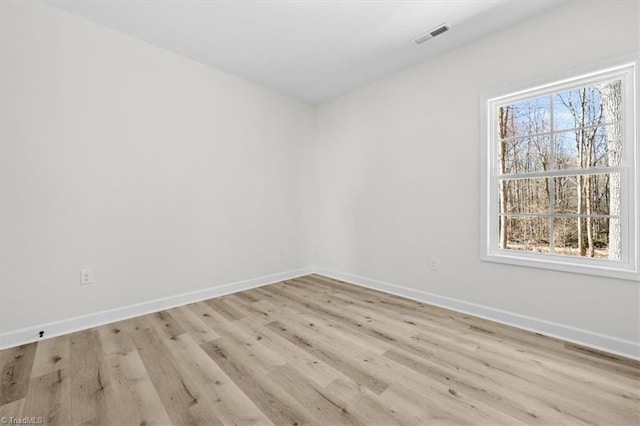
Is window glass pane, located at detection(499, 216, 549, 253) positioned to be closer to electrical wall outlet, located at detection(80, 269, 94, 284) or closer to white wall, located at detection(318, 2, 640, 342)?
white wall, located at detection(318, 2, 640, 342)

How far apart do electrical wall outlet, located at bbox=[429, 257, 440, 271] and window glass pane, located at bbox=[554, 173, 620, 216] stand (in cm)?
108

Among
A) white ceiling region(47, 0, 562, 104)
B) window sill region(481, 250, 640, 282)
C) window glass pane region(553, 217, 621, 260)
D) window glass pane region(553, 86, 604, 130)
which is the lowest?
window sill region(481, 250, 640, 282)

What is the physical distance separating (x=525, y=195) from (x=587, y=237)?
0.54 metres

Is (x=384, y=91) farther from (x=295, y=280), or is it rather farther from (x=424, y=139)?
(x=295, y=280)

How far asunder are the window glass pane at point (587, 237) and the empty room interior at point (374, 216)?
0.01m

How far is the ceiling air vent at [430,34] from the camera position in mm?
2368

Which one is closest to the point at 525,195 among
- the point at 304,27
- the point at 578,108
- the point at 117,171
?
the point at 578,108

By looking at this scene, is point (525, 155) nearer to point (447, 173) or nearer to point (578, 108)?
point (578, 108)

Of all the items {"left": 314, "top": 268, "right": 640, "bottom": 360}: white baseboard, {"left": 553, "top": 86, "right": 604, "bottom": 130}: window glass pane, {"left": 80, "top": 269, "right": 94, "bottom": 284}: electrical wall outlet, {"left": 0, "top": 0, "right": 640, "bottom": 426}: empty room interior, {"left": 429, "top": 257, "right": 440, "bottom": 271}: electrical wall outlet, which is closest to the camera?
{"left": 0, "top": 0, "right": 640, "bottom": 426}: empty room interior

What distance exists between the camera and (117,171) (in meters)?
2.47

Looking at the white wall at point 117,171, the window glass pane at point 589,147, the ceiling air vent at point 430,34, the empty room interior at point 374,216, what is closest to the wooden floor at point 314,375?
the empty room interior at point 374,216

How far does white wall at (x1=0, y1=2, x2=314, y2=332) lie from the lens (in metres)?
2.04

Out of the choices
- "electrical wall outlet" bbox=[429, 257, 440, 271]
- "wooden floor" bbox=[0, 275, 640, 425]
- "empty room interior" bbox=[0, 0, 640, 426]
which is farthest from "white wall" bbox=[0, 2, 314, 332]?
"electrical wall outlet" bbox=[429, 257, 440, 271]

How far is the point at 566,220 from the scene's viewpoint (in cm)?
225
